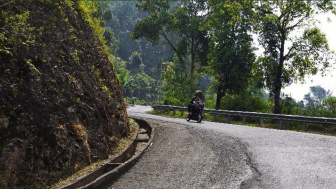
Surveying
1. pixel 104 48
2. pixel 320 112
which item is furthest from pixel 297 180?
pixel 320 112

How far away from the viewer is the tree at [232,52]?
29688 mm

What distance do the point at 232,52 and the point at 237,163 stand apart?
2313cm

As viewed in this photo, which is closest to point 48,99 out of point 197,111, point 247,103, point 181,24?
point 197,111

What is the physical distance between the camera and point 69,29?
30.1 ft

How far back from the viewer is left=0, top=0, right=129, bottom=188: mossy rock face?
5.70 metres

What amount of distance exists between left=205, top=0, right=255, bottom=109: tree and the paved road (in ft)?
64.2

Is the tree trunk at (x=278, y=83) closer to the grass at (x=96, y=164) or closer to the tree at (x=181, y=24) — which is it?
the tree at (x=181, y=24)

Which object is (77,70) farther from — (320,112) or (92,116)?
(320,112)

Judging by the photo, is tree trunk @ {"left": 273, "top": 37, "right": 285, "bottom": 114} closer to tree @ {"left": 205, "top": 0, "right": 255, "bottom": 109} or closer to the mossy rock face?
tree @ {"left": 205, "top": 0, "right": 255, "bottom": 109}

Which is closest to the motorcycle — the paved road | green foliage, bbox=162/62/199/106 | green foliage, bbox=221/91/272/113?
the paved road

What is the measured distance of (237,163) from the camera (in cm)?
747

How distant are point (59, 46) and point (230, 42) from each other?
24.1 m

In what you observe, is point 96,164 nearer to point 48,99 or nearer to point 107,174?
point 107,174

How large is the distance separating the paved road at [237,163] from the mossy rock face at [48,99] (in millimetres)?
1265
